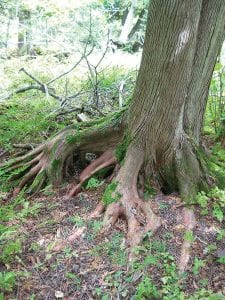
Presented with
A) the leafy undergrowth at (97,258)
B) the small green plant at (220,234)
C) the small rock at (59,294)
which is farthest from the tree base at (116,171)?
the small rock at (59,294)

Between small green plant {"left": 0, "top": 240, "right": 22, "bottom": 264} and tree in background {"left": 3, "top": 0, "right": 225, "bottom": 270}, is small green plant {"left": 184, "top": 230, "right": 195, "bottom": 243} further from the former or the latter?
small green plant {"left": 0, "top": 240, "right": 22, "bottom": 264}

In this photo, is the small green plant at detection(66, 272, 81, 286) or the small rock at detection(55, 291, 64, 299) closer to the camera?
the small rock at detection(55, 291, 64, 299)

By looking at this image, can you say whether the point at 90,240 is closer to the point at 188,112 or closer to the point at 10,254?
the point at 10,254

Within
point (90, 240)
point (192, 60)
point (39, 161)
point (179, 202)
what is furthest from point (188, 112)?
point (39, 161)

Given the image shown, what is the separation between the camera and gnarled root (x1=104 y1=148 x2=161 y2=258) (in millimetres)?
3540

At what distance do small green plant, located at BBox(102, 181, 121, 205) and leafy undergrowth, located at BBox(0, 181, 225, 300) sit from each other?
217 mm

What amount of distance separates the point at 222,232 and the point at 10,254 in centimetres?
215

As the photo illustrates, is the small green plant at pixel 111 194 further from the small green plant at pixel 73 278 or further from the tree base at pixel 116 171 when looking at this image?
the small green plant at pixel 73 278

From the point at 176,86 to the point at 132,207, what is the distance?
1405 mm

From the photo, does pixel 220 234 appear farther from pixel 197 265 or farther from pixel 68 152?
pixel 68 152

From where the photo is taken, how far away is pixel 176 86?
12.0 ft

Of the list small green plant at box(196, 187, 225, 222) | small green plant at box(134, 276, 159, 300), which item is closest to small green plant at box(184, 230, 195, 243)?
small green plant at box(196, 187, 225, 222)

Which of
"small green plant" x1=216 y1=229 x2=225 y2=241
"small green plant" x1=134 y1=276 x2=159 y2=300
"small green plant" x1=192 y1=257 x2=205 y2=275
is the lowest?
"small green plant" x1=134 y1=276 x2=159 y2=300

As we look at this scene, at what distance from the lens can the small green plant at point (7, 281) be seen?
9.46 feet
